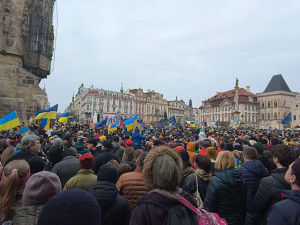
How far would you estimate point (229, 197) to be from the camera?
327cm

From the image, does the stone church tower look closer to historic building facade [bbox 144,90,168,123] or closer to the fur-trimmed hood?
the fur-trimmed hood

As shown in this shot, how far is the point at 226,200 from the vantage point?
10.7 feet

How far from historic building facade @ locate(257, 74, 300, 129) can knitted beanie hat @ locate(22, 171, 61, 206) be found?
80.7 metres

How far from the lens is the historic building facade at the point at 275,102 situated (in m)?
76.1

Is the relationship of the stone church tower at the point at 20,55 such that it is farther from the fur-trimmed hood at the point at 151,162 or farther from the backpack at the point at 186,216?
the backpack at the point at 186,216

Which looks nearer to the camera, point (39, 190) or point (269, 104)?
point (39, 190)

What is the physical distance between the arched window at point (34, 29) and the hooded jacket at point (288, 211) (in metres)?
19.5

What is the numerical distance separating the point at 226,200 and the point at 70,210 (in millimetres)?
2600

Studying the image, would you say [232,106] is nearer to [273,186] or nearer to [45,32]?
[45,32]

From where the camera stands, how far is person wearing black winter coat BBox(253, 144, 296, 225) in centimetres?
309

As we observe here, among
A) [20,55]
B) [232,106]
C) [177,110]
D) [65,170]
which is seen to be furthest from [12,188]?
[177,110]

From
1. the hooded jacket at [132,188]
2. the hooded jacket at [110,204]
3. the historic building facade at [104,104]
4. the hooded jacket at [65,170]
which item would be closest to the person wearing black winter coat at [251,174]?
the hooded jacket at [132,188]

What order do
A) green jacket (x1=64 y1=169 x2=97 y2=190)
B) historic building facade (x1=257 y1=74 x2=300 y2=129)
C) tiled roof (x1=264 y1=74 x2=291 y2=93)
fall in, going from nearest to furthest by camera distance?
green jacket (x1=64 y1=169 x2=97 y2=190) < historic building facade (x1=257 y1=74 x2=300 y2=129) < tiled roof (x1=264 y1=74 x2=291 y2=93)

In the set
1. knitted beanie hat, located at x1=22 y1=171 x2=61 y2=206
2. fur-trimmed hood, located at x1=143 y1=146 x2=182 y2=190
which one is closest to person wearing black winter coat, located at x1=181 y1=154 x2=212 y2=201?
fur-trimmed hood, located at x1=143 y1=146 x2=182 y2=190
